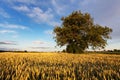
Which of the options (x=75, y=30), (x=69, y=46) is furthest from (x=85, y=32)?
(x=69, y=46)

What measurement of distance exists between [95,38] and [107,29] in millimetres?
4455

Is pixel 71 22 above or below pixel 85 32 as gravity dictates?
above

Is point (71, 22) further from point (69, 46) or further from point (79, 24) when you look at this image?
point (69, 46)

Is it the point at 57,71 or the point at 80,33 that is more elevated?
the point at 80,33

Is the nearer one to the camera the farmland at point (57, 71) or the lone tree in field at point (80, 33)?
the farmland at point (57, 71)

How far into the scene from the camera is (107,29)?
4169 cm

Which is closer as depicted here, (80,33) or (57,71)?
(57,71)

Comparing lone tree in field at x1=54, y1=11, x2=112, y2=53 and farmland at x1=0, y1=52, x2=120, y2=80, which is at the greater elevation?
lone tree in field at x1=54, y1=11, x2=112, y2=53

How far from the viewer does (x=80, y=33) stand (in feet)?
135

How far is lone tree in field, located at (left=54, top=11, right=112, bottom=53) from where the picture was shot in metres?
39.2

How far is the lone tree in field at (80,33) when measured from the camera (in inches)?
1545

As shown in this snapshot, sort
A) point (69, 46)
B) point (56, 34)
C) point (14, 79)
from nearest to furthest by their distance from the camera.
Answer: point (14, 79), point (69, 46), point (56, 34)

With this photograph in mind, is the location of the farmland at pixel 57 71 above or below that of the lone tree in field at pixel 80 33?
below

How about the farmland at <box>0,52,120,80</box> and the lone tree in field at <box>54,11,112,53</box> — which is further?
the lone tree in field at <box>54,11,112,53</box>
